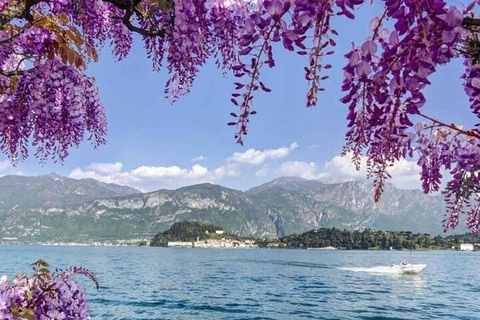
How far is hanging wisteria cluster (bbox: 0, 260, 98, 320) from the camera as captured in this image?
4232 millimetres

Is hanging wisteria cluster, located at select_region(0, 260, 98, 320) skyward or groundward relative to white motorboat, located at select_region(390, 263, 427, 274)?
skyward

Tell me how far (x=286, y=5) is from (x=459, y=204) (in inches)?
148

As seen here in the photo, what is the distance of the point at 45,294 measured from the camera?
14.3ft

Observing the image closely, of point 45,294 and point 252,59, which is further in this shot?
point 45,294

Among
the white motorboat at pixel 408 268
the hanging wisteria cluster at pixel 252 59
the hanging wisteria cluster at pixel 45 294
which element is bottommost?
the white motorboat at pixel 408 268

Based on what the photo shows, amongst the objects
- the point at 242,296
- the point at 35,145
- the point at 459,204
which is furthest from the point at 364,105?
the point at 242,296

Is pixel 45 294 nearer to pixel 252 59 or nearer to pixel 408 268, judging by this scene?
pixel 252 59

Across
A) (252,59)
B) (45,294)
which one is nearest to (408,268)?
(45,294)

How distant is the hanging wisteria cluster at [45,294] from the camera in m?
4.23

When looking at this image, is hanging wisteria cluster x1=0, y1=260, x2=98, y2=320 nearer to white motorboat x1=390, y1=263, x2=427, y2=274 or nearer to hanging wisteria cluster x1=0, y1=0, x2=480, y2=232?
hanging wisteria cluster x1=0, y1=0, x2=480, y2=232

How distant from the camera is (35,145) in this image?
4941 mm

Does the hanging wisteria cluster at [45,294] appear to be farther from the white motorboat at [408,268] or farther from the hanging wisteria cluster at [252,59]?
the white motorboat at [408,268]

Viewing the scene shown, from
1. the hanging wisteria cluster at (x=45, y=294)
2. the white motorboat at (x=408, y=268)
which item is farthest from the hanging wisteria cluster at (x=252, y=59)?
the white motorboat at (x=408, y=268)

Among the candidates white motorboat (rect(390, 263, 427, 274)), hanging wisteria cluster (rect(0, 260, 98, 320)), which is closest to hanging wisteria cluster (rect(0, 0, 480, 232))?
hanging wisteria cluster (rect(0, 260, 98, 320))
